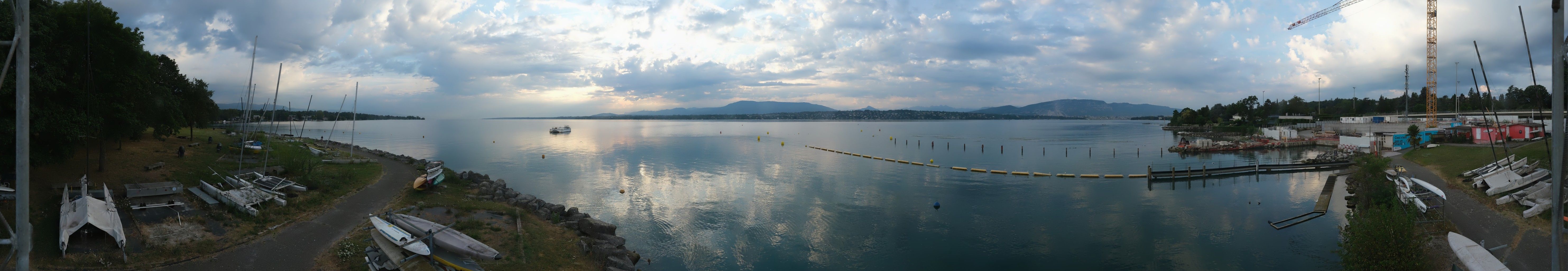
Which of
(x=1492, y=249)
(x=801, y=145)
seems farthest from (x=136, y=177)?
(x=801, y=145)

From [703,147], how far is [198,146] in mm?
39634

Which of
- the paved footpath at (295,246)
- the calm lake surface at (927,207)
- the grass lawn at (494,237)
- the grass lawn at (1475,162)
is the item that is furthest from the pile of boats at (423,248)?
the grass lawn at (1475,162)

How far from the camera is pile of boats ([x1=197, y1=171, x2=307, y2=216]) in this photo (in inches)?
634

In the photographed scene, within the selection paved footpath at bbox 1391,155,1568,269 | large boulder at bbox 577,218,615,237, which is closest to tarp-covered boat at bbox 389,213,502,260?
large boulder at bbox 577,218,615,237

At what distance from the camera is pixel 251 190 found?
57.3ft

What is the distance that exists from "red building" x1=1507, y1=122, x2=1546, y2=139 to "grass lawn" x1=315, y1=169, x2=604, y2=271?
51.8 metres

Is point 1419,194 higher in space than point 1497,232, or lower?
higher

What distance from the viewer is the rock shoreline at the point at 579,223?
14.0 m

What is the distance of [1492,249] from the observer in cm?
1338

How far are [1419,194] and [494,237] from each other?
27628 mm

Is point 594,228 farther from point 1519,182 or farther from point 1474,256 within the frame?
point 1519,182

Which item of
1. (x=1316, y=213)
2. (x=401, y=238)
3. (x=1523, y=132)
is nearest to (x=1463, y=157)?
(x=1316, y=213)

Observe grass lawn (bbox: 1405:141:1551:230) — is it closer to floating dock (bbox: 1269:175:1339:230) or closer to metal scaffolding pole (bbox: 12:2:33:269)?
floating dock (bbox: 1269:175:1339:230)

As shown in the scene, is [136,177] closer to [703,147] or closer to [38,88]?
[38,88]
